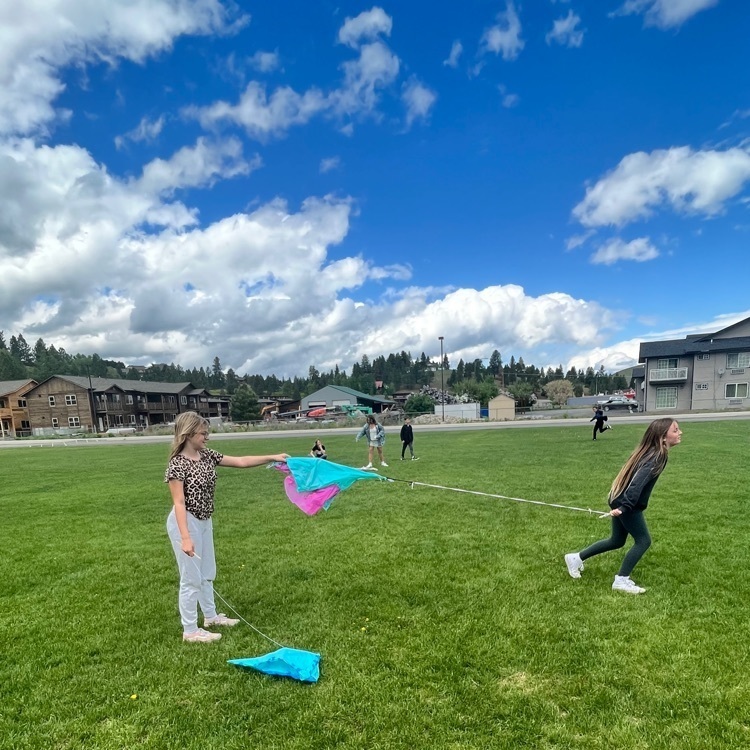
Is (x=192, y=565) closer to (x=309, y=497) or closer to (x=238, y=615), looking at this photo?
(x=238, y=615)

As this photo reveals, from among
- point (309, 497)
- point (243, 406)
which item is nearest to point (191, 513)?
point (309, 497)

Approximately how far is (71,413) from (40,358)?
102 meters

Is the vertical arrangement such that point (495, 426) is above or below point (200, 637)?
below

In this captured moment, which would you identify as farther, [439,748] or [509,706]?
[509,706]

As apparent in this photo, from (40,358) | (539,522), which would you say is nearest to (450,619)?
(539,522)

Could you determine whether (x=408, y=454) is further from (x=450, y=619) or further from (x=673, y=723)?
(x=673, y=723)

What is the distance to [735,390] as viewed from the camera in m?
49.6

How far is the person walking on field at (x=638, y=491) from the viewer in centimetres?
513

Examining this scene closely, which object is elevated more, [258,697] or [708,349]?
[708,349]

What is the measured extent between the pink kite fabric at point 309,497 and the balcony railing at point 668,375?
57.5m

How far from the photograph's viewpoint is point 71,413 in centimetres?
6938

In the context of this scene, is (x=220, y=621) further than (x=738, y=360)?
No

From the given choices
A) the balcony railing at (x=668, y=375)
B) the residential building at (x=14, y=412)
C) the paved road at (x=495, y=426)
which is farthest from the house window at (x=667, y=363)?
the residential building at (x=14, y=412)

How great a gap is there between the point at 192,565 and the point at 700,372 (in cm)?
6122
